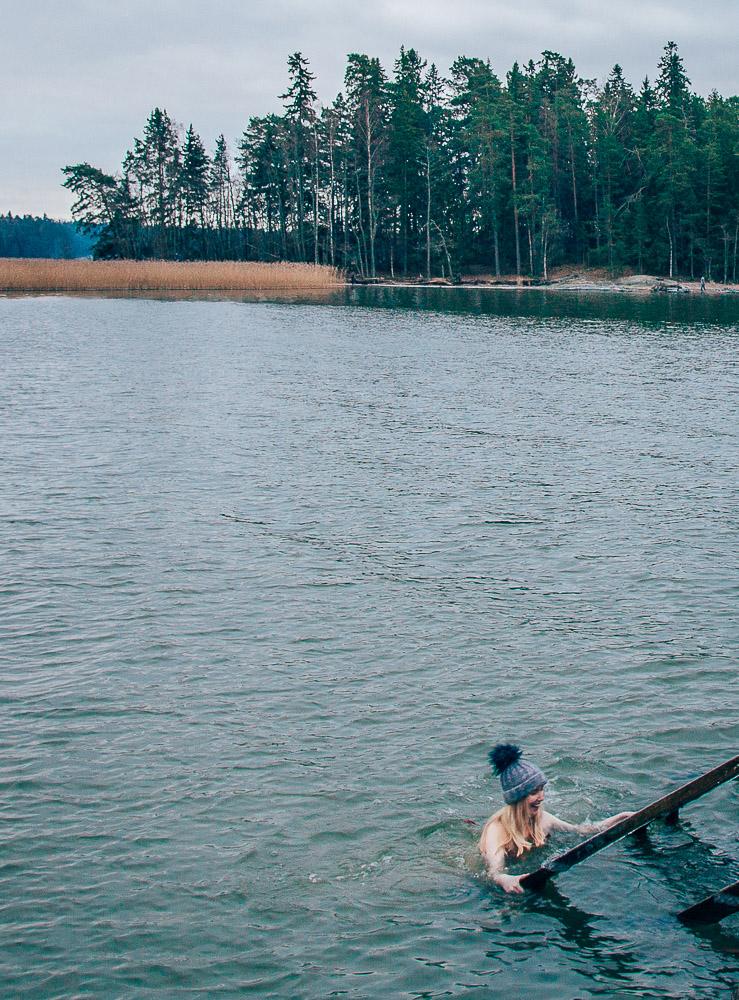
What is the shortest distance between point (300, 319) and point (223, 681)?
56.0 metres

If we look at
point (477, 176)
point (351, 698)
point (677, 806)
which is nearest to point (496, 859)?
point (677, 806)

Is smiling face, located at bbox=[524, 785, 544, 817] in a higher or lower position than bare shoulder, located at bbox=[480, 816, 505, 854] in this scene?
higher

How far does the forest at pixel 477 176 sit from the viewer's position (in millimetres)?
102438

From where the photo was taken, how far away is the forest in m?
102

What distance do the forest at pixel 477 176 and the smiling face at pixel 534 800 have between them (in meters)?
96.0

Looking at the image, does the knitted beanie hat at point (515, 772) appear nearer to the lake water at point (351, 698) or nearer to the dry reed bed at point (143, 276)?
the lake water at point (351, 698)

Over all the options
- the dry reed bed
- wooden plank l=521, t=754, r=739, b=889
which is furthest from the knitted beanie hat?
the dry reed bed

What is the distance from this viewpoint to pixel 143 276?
93.2m

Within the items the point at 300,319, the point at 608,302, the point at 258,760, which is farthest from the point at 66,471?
the point at 608,302

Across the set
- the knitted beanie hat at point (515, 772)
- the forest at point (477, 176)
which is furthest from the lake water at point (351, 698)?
the forest at point (477, 176)

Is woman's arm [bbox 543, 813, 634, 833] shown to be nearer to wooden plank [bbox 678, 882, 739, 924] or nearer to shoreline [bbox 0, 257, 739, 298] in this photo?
wooden plank [bbox 678, 882, 739, 924]

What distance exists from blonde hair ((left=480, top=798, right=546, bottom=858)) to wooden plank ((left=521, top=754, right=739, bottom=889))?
41 cm

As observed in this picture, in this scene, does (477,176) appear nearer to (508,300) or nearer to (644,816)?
(508,300)

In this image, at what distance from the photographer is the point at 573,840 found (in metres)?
9.78
